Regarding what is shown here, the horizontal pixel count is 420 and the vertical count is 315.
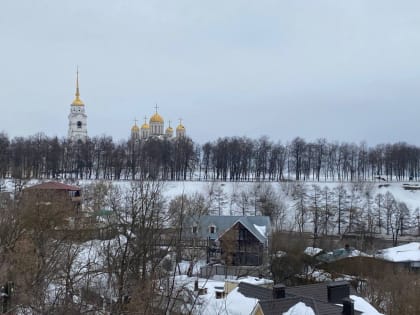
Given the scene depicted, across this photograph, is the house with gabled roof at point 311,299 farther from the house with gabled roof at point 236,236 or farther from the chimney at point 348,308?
the house with gabled roof at point 236,236

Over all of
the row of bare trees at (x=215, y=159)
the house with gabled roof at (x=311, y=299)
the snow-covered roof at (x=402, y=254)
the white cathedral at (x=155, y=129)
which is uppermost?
the white cathedral at (x=155, y=129)

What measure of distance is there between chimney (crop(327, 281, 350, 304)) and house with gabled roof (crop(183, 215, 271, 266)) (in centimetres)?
1551

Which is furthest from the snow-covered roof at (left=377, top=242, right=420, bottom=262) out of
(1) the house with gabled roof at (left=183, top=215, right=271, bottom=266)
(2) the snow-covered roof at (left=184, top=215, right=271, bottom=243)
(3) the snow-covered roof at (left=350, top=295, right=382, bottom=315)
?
(3) the snow-covered roof at (left=350, top=295, right=382, bottom=315)

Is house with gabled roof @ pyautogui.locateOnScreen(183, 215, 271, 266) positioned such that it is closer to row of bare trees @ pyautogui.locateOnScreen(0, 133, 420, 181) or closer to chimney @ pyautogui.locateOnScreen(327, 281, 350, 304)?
chimney @ pyautogui.locateOnScreen(327, 281, 350, 304)

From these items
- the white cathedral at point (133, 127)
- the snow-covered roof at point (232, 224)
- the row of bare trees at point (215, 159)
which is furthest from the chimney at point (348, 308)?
the white cathedral at point (133, 127)

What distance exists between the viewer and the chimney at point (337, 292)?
15.5 meters

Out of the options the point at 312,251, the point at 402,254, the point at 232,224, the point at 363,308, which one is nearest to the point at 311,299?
the point at 363,308

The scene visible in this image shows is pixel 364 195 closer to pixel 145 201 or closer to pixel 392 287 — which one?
pixel 392 287

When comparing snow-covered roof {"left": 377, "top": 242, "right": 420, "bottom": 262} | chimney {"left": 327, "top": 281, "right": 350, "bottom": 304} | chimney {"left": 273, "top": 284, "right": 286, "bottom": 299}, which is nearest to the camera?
chimney {"left": 273, "top": 284, "right": 286, "bottom": 299}

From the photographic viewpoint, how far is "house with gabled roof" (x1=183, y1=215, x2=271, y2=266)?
32375 mm

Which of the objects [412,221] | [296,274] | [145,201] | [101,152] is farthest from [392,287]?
[101,152]

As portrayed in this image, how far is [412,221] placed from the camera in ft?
153

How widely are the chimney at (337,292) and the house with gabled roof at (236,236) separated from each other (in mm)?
15509

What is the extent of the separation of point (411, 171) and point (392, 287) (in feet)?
175
